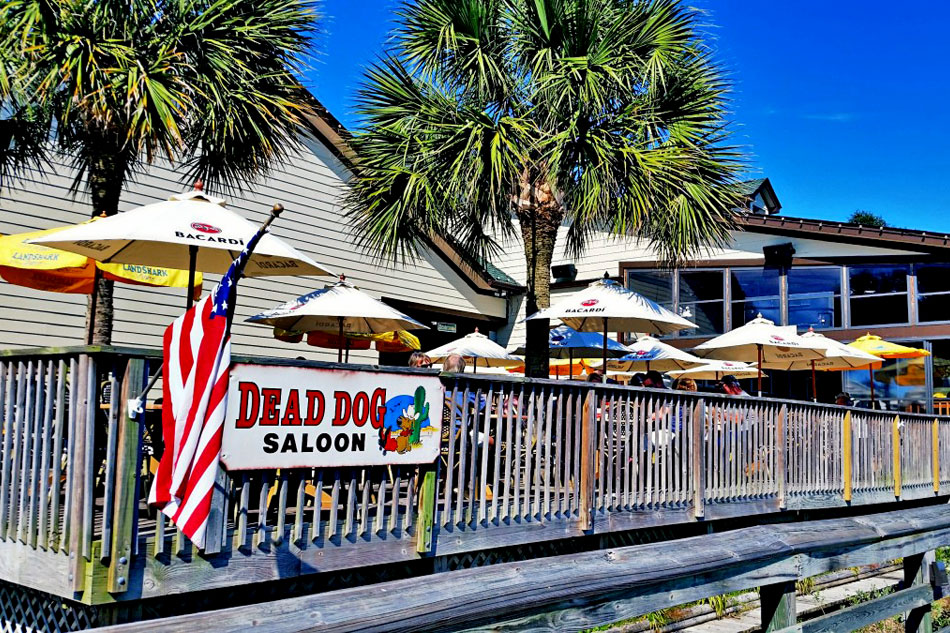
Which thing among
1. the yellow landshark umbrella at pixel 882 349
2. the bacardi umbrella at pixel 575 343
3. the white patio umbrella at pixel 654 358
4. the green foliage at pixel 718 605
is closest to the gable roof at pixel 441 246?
the bacardi umbrella at pixel 575 343

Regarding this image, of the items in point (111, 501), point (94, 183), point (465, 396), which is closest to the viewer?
point (111, 501)

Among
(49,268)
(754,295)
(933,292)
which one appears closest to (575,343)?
(49,268)

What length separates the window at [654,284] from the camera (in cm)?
1977

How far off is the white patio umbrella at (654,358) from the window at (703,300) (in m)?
2.82

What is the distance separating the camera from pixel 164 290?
12.5 m

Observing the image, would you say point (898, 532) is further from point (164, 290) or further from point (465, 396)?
point (164, 290)

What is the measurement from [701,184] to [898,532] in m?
6.96

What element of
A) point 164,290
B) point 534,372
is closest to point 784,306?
point 534,372

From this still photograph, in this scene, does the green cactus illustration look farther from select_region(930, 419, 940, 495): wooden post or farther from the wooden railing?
select_region(930, 419, 940, 495): wooden post

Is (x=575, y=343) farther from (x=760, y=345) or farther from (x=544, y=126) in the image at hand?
(x=544, y=126)

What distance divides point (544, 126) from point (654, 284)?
9713 millimetres

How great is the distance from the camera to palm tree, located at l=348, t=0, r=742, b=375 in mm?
10461

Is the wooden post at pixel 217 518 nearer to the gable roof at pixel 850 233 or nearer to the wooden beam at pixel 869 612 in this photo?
the wooden beam at pixel 869 612

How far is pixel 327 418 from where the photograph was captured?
17.2 ft
